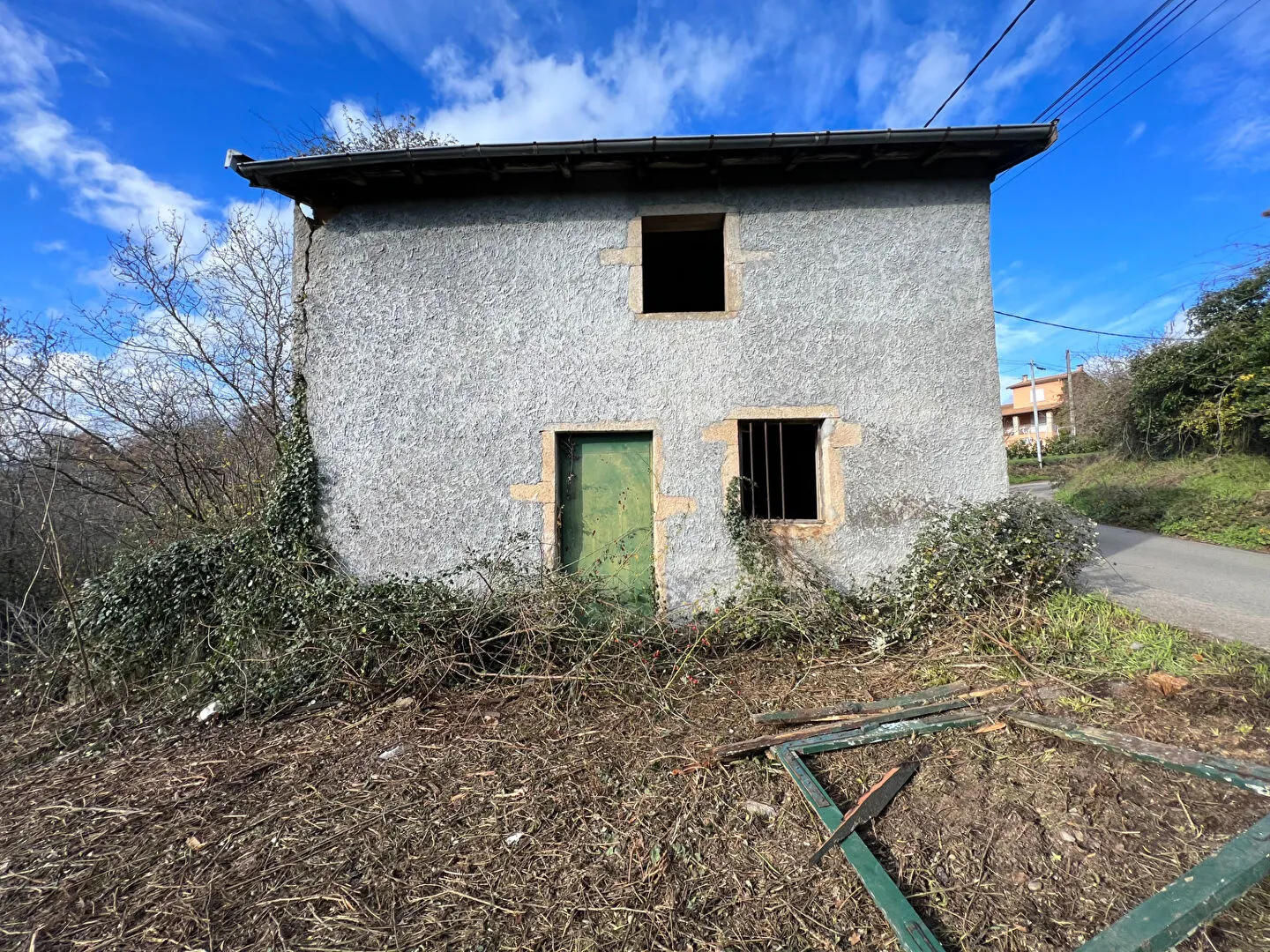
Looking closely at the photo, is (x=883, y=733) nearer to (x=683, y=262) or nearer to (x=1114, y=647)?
(x=1114, y=647)

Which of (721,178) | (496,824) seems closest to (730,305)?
(721,178)

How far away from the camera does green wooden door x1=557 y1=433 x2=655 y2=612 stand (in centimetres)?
497

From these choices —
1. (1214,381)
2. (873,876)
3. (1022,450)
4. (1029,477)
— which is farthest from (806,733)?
(1022,450)

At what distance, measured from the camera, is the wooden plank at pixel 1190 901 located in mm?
1724

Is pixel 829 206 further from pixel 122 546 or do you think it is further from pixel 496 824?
pixel 122 546

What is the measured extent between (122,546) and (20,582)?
1.34 meters

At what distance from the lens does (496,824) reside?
2658mm

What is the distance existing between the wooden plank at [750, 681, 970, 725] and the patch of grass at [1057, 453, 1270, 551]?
Answer: 23.0 feet

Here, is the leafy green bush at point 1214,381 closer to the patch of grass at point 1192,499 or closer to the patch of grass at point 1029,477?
the patch of grass at point 1192,499

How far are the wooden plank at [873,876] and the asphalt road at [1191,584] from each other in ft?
12.4

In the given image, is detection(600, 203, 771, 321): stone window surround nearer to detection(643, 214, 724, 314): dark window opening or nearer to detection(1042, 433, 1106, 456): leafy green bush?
detection(643, 214, 724, 314): dark window opening

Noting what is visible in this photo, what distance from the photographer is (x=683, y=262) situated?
6.91 m

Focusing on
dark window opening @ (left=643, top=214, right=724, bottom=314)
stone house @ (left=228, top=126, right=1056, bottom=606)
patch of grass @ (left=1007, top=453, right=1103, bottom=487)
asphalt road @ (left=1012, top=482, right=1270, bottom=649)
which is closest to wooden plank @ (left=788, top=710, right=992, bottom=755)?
stone house @ (left=228, top=126, right=1056, bottom=606)

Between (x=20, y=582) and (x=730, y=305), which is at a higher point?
(x=730, y=305)
